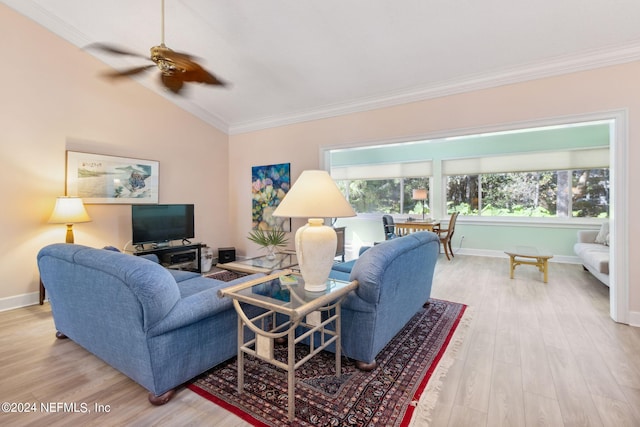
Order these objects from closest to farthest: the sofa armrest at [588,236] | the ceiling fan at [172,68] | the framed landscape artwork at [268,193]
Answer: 1. the ceiling fan at [172,68]
2. the sofa armrest at [588,236]
3. the framed landscape artwork at [268,193]

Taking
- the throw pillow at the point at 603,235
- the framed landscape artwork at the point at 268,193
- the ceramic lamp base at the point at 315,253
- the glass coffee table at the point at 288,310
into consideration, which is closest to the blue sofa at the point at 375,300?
the glass coffee table at the point at 288,310

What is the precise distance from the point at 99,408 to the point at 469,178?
6.69m

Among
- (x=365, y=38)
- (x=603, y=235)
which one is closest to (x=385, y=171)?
(x=603, y=235)

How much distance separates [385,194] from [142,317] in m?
6.33

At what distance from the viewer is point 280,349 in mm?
2254

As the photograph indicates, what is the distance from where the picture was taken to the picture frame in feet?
12.0

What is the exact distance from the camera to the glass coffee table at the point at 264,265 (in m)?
3.39

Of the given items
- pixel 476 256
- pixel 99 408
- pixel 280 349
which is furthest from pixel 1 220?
pixel 476 256

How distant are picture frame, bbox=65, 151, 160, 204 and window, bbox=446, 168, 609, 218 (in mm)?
5821

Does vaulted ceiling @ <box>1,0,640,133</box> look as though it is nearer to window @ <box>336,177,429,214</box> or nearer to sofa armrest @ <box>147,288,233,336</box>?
sofa armrest @ <box>147,288,233,336</box>

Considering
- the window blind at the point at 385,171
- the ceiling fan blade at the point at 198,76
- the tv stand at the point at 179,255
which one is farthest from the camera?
the window blind at the point at 385,171

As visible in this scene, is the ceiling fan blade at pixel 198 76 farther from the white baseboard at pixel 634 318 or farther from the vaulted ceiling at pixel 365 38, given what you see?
the white baseboard at pixel 634 318

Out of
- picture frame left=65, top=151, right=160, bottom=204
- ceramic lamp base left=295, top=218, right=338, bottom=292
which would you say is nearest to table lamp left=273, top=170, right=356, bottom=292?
ceramic lamp base left=295, top=218, right=338, bottom=292

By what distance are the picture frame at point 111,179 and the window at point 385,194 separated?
454cm
